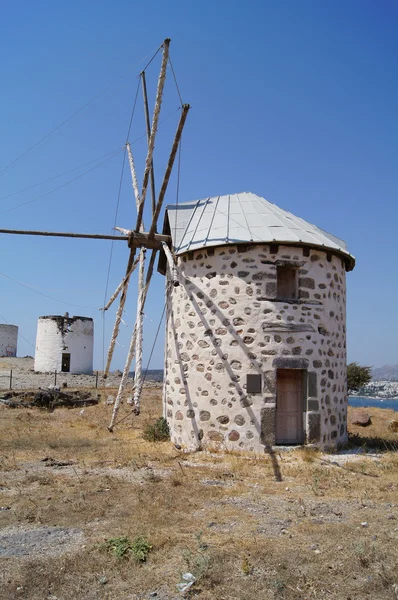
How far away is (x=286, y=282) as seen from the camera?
11.4 meters

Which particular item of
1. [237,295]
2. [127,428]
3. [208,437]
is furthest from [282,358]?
[127,428]

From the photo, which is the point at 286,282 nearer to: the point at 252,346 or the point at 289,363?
the point at 252,346

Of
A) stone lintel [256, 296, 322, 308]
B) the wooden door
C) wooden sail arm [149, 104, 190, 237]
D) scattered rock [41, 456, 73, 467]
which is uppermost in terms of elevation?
wooden sail arm [149, 104, 190, 237]

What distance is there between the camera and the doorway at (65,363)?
33719mm

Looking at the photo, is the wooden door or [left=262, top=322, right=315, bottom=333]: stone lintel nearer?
[left=262, top=322, right=315, bottom=333]: stone lintel

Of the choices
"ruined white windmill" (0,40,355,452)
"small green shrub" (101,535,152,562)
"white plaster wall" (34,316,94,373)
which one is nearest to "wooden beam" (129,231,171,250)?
"ruined white windmill" (0,40,355,452)

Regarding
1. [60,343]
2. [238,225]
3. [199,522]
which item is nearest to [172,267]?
[238,225]

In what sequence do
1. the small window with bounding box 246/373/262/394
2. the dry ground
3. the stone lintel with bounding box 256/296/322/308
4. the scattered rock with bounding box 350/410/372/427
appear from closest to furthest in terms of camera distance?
the dry ground < the small window with bounding box 246/373/262/394 < the stone lintel with bounding box 256/296/322/308 < the scattered rock with bounding box 350/410/372/427

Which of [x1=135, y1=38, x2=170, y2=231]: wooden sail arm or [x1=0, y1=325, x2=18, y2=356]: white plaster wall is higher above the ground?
[x1=135, y1=38, x2=170, y2=231]: wooden sail arm

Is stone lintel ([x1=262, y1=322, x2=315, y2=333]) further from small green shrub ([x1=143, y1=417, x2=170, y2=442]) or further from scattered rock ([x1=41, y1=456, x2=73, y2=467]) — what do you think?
scattered rock ([x1=41, y1=456, x2=73, y2=467])

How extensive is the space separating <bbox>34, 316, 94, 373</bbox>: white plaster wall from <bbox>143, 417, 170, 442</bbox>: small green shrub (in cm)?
2242

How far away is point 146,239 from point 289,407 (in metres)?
5.51

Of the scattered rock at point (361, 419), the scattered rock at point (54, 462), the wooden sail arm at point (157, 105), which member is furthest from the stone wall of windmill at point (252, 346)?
the scattered rock at point (361, 419)

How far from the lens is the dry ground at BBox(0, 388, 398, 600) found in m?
4.49
